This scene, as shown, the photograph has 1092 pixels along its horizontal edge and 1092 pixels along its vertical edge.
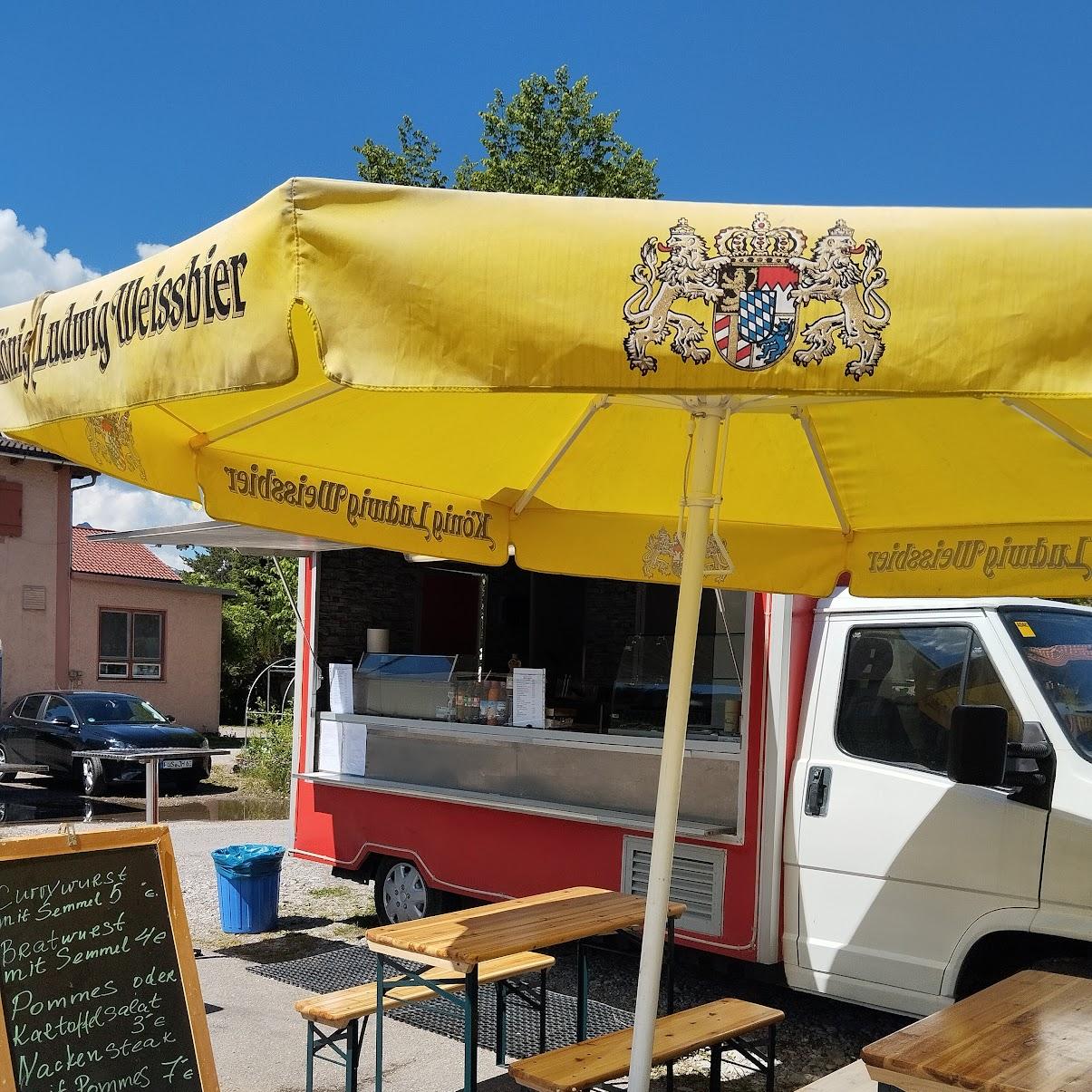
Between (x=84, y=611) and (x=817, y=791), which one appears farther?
(x=84, y=611)

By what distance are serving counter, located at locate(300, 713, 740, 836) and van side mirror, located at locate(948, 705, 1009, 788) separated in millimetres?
1513

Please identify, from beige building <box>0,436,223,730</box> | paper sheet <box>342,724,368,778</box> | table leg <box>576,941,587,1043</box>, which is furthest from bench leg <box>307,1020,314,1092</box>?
beige building <box>0,436,223,730</box>

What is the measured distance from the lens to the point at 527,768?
6.68m

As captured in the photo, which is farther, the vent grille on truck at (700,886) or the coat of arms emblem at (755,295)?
the vent grille on truck at (700,886)

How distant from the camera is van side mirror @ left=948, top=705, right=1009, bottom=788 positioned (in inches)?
164

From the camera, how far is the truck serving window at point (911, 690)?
16.1ft

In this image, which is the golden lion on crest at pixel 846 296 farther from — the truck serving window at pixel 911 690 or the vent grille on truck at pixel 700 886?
the vent grille on truck at pixel 700 886

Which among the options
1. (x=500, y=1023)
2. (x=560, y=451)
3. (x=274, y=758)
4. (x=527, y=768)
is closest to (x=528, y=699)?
(x=527, y=768)

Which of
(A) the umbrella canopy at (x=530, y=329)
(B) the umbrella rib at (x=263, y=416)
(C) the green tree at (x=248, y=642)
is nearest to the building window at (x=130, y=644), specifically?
(C) the green tree at (x=248, y=642)

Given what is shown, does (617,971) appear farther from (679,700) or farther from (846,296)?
(846,296)

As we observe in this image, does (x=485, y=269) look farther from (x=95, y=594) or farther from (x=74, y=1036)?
(x=95, y=594)

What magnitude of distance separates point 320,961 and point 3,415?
15.6 feet

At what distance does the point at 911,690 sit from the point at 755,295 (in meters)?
3.39

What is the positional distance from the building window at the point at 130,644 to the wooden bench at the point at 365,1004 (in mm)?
21558
